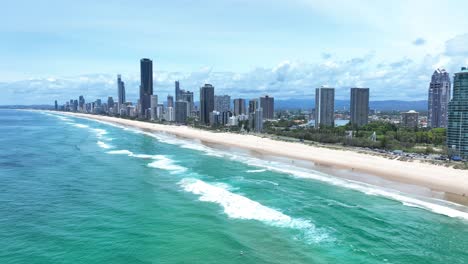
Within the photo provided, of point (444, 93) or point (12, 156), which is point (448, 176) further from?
point (444, 93)

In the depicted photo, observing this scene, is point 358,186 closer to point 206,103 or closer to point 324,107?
point 324,107

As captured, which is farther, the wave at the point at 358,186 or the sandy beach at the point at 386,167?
the sandy beach at the point at 386,167

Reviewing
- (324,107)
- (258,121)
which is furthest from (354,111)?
(258,121)

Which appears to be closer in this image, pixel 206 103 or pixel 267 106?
pixel 206 103

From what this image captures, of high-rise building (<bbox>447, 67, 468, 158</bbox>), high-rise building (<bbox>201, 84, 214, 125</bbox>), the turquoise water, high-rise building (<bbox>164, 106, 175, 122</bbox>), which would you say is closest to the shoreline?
the turquoise water

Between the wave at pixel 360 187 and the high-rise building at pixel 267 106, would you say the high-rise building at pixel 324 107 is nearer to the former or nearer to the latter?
the high-rise building at pixel 267 106

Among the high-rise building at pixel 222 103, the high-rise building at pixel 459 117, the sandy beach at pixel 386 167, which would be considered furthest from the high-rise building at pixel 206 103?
the high-rise building at pixel 459 117
